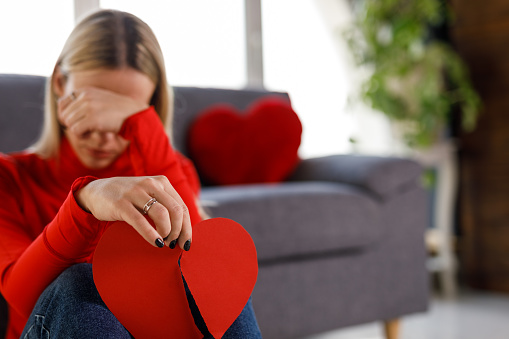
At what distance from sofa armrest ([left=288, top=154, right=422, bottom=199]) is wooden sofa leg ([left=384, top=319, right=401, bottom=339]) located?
0.41 m

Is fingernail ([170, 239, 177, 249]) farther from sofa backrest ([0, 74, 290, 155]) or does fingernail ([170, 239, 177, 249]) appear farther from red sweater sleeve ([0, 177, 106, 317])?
sofa backrest ([0, 74, 290, 155])

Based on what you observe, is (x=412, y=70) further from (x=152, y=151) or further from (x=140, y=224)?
(x=140, y=224)

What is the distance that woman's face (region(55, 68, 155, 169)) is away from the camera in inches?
22.1

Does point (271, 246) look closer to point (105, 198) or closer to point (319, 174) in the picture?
point (319, 174)

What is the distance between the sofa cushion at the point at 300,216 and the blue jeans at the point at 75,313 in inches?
30.7

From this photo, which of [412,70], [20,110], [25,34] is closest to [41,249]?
[20,110]

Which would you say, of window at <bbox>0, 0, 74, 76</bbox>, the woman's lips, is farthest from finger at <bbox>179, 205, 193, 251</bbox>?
window at <bbox>0, 0, 74, 76</bbox>

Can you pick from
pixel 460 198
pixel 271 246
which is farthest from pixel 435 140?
pixel 271 246

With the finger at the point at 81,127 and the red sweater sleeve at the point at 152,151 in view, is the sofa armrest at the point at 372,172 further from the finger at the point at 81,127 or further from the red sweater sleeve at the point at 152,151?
the finger at the point at 81,127

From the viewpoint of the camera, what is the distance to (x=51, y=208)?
2.22ft

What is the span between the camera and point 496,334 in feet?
6.15

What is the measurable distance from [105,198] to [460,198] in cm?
270

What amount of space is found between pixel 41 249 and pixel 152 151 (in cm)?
18

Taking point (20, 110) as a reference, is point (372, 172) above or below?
below
